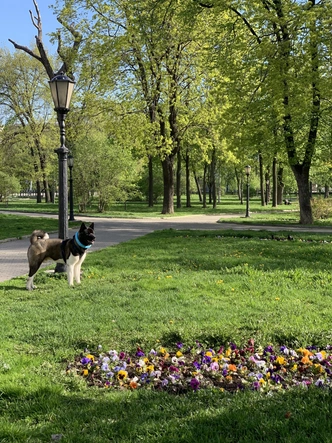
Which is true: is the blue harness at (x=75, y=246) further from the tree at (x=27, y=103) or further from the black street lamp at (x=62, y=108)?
the tree at (x=27, y=103)

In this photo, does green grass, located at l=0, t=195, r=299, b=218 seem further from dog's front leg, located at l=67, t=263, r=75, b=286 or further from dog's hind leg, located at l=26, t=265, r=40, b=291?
dog's hind leg, located at l=26, t=265, r=40, b=291

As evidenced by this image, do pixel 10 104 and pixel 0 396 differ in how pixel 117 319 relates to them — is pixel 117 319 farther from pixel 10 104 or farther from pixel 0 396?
pixel 10 104

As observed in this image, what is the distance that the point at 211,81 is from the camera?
25484mm

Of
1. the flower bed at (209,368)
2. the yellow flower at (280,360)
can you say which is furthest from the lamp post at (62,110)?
the yellow flower at (280,360)

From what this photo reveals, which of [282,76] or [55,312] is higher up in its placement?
[282,76]

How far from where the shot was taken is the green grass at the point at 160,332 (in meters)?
2.86

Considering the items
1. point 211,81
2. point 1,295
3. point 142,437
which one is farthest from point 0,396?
point 211,81

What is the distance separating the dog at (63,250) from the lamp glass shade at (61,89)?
8.95 feet

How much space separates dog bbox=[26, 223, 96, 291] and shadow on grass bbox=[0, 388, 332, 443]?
3954mm

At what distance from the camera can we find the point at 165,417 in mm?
3035

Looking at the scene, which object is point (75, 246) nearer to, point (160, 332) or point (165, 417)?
point (160, 332)

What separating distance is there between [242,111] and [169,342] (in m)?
16.3

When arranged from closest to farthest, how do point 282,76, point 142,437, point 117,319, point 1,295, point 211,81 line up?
1. point 142,437
2. point 117,319
3. point 1,295
4. point 282,76
5. point 211,81

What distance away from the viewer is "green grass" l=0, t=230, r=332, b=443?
286 cm
